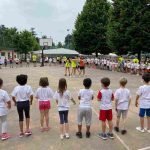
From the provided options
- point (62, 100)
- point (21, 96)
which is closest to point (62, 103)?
point (62, 100)

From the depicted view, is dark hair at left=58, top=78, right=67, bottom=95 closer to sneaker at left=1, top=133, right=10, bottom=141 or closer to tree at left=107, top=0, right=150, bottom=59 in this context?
sneaker at left=1, top=133, right=10, bottom=141

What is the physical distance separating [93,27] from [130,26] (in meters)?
18.2

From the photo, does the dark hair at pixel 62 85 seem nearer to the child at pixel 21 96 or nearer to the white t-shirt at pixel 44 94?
the white t-shirt at pixel 44 94

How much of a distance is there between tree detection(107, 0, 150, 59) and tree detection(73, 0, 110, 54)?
14.1 meters

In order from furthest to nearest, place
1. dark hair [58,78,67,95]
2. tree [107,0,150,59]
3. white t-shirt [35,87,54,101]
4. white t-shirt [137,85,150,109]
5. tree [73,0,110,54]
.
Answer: tree [73,0,110,54] < tree [107,0,150,59] < white t-shirt [137,85,150,109] < white t-shirt [35,87,54,101] < dark hair [58,78,67,95]

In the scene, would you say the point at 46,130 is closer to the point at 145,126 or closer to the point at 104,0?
the point at 145,126

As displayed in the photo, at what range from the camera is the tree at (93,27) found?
188ft

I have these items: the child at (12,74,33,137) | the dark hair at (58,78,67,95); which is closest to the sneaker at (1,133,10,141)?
the child at (12,74,33,137)

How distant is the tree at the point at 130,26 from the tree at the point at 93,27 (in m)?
14.1

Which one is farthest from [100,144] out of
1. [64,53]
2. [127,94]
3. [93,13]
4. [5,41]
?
[5,41]

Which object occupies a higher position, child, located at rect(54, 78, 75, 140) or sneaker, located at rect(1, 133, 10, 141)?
child, located at rect(54, 78, 75, 140)

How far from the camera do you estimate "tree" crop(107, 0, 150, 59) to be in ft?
128

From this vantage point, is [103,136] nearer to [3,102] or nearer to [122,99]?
[122,99]

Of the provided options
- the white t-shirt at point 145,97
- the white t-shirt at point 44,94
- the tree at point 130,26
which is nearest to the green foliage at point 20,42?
the tree at point 130,26
